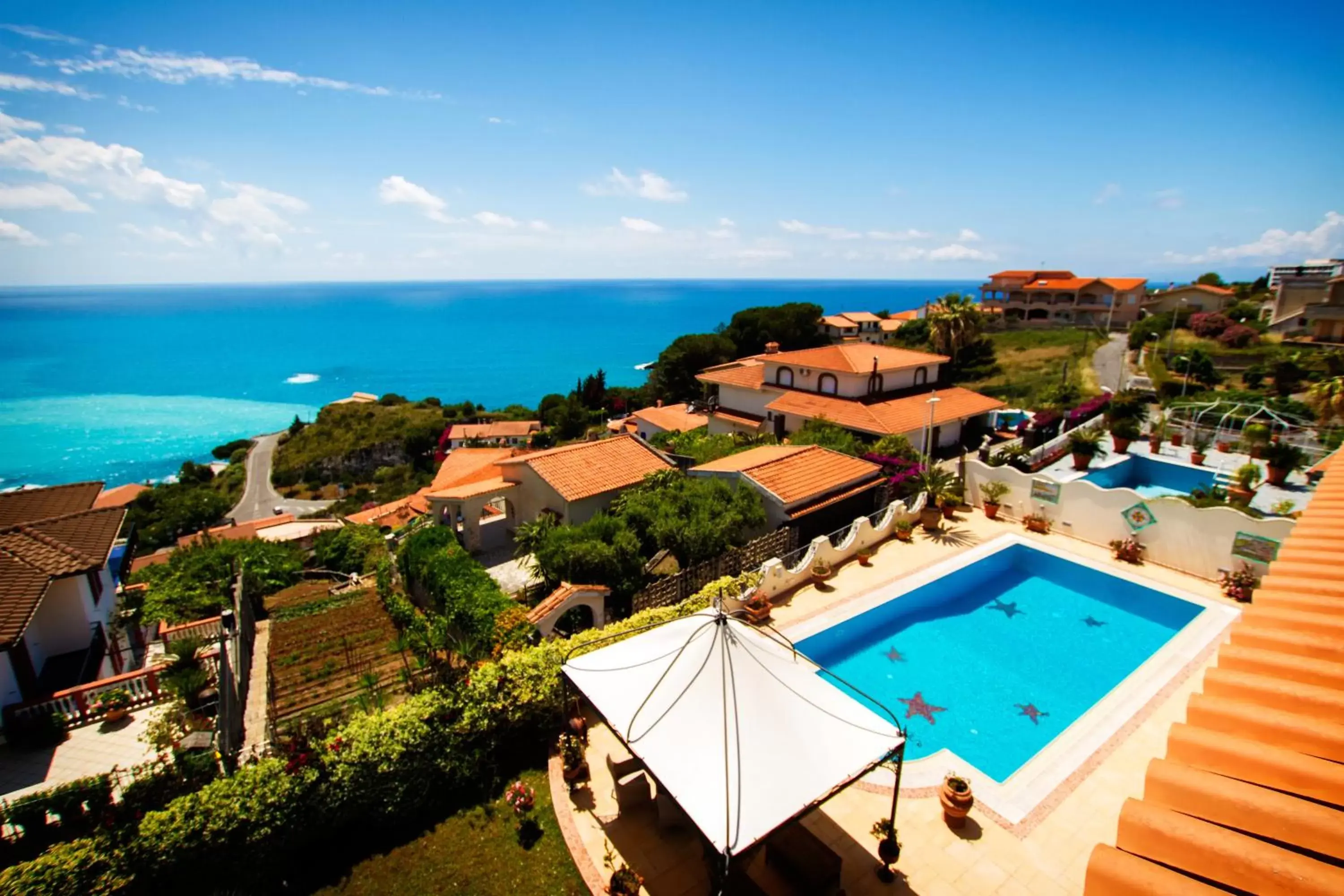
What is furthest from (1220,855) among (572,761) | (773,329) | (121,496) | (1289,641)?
(121,496)

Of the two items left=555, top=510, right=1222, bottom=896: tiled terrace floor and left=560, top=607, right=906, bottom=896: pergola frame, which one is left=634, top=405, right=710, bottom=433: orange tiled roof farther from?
left=560, top=607, right=906, bottom=896: pergola frame

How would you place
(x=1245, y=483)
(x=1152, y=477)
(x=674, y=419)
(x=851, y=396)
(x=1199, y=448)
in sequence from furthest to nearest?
(x=674, y=419) < (x=851, y=396) < (x=1152, y=477) < (x=1199, y=448) < (x=1245, y=483)

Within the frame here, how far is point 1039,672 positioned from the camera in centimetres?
1462

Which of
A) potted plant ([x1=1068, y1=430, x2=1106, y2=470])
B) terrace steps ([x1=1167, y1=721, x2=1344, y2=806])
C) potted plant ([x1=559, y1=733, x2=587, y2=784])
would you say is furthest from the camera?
potted plant ([x1=1068, y1=430, x2=1106, y2=470])

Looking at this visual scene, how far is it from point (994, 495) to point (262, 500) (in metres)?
74.7

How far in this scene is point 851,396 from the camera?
104 ft

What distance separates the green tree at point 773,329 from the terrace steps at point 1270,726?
63511 millimetres

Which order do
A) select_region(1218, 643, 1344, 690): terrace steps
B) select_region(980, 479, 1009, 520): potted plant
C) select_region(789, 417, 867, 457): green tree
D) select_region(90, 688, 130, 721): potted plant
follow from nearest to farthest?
select_region(1218, 643, 1344, 690): terrace steps → select_region(90, 688, 130, 721): potted plant → select_region(980, 479, 1009, 520): potted plant → select_region(789, 417, 867, 457): green tree

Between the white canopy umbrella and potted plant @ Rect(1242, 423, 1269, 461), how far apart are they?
82.5 ft

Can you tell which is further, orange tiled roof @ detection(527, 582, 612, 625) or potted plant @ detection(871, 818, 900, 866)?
orange tiled roof @ detection(527, 582, 612, 625)

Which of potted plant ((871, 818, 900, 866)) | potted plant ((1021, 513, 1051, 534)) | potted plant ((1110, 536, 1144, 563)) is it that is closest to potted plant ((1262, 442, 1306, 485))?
potted plant ((1110, 536, 1144, 563))

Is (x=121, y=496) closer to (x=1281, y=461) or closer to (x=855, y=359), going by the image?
(x=855, y=359)

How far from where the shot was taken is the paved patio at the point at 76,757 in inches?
422

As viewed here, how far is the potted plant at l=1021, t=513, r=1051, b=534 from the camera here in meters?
20.2
